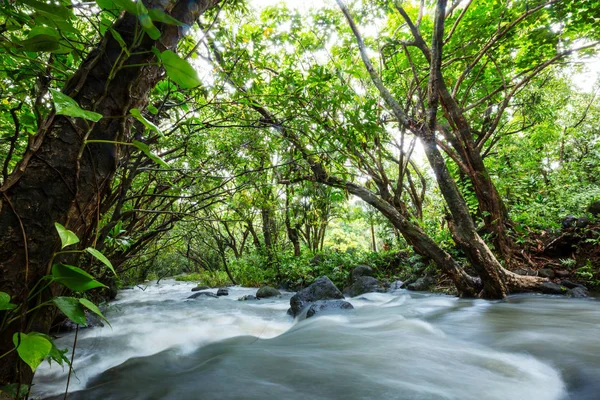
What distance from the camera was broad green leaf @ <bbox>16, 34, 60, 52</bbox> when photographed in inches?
36.8

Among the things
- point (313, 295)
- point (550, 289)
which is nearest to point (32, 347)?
point (313, 295)

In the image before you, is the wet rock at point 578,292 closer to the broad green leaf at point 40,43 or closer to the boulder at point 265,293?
the boulder at point 265,293

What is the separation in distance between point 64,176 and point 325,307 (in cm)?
426

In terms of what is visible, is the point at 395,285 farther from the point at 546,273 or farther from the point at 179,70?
the point at 179,70

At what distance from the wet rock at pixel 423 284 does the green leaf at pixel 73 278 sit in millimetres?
6998

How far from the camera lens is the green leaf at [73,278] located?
0.88 meters

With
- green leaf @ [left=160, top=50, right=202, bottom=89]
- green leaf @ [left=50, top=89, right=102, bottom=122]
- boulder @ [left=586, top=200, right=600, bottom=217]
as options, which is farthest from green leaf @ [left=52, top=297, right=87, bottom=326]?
boulder @ [left=586, top=200, right=600, bottom=217]

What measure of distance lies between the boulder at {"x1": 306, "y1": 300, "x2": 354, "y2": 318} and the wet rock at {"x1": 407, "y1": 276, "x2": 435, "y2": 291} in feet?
8.74

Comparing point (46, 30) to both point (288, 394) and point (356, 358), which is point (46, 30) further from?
point (356, 358)

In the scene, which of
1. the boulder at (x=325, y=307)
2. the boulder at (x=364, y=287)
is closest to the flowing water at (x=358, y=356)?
the boulder at (x=325, y=307)

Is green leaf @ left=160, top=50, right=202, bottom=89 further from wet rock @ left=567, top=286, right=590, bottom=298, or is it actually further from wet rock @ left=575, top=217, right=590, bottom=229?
wet rock @ left=575, top=217, right=590, bottom=229

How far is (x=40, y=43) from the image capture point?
974 millimetres

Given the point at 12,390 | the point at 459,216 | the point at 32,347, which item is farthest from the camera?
the point at 459,216

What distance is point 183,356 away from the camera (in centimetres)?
289
